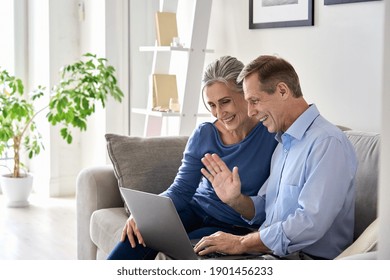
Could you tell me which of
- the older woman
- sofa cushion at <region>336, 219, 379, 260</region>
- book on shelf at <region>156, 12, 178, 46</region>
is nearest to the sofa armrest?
the older woman

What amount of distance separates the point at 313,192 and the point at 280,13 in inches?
70.9

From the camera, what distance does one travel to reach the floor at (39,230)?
4.17 m

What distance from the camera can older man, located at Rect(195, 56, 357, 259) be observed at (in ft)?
6.91

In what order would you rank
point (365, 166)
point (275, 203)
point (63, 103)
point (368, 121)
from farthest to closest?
point (63, 103), point (368, 121), point (365, 166), point (275, 203)

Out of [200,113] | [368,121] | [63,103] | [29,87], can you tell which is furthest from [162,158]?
[29,87]

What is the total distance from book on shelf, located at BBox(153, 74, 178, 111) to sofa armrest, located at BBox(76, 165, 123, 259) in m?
1.21

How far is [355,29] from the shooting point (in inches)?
125

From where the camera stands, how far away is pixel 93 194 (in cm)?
328

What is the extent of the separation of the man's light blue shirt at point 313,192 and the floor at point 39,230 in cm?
213

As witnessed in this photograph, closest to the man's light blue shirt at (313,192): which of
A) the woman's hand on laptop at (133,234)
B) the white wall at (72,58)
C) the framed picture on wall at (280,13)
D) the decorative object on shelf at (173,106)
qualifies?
the woman's hand on laptop at (133,234)

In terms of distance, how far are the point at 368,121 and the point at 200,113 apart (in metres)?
1.55

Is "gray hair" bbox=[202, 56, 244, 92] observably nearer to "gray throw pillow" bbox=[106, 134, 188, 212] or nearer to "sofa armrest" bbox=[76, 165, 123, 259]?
"gray throw pillow" bbox=[106, 134, 188, 212]

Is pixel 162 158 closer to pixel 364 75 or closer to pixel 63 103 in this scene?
pixel 364 75

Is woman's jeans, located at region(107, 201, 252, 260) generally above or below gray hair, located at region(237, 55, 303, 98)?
below
